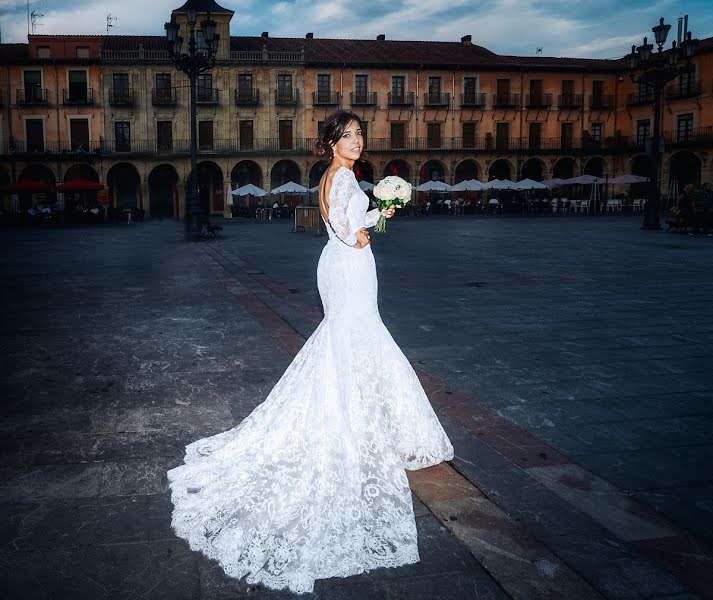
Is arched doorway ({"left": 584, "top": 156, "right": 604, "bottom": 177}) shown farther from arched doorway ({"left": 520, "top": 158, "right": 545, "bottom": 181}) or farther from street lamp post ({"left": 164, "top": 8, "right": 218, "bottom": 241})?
street lamp post ({"left": 164, "top": 8, "right": 218, "bottom": 241})

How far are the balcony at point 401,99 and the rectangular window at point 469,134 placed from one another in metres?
3.77

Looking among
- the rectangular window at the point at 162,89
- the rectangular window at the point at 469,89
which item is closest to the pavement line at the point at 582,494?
the rectangular window at the point at 162,89

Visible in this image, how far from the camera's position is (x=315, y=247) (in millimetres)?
15328

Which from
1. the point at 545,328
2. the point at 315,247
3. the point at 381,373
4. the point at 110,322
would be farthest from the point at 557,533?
the point at 315,247

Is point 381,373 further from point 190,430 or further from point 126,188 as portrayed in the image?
point 126,188

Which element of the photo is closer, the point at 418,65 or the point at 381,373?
the point at 381,373

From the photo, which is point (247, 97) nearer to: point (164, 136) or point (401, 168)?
point (164, 136)

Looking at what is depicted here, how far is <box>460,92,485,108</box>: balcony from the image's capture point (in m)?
39.6

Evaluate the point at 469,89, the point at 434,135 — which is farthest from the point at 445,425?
the point at 469,89

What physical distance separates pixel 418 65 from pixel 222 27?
37.5 ft

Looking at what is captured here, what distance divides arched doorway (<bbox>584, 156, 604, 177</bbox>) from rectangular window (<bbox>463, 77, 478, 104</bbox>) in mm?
8798

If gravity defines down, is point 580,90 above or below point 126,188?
above

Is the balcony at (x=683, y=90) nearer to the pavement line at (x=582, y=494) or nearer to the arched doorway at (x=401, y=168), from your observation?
the arched doorway at (x=401, y=168)

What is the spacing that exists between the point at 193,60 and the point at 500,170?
94.4 feet
